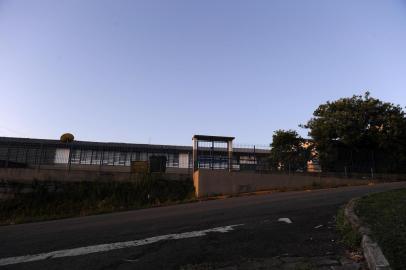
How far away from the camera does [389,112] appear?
89.5 feet

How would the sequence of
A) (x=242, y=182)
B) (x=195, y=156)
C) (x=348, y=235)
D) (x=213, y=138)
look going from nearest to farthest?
1. (x=348, y=235)
2. (x=242, y=182)
3. (x=195, y=156)
4. (x=213, y=138)

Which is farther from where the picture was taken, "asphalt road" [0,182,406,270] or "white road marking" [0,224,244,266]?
"white road marking" [0,224,244,266]

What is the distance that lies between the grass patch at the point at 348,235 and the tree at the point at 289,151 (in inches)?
618

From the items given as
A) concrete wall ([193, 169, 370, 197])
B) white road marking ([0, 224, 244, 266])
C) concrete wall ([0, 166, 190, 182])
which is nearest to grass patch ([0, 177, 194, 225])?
concrete wall ([0, 166, 190, 182])

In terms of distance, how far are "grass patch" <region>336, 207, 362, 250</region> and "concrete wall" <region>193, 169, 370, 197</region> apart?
1287cm

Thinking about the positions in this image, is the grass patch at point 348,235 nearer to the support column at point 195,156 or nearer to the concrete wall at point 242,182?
the concrete wall at point 242,182

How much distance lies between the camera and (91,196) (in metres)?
21.4

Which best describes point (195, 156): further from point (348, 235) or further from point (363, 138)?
point (348, 235)

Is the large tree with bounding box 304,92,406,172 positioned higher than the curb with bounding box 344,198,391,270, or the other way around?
the large tree with bounding box 304,92,406,172

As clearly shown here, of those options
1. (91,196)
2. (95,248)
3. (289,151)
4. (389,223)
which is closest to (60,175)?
(91,196)

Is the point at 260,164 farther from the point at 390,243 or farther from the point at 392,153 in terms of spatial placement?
the point at 390,243

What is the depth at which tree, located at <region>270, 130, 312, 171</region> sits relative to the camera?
24.6 m

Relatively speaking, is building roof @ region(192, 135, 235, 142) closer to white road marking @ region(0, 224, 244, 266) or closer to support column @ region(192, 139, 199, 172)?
support column @ region(192, 139, 199, 172)

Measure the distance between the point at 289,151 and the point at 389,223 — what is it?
17.9 m
